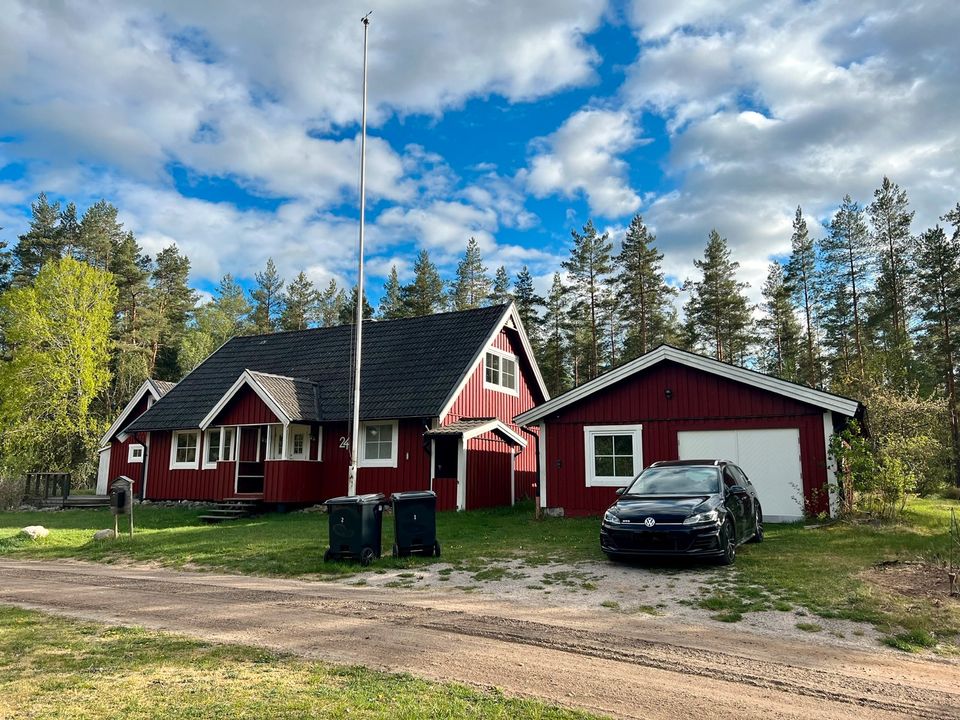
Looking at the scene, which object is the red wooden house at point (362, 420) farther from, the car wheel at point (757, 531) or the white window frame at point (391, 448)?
the car wheel at point (757, 531)

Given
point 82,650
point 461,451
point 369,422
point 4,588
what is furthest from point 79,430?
point 82,650

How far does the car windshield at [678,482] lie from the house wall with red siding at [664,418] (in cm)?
459

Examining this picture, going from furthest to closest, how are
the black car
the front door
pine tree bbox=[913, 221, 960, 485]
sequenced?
pine tree bbox=[913, 221, 960, 485] < the front door < the black car

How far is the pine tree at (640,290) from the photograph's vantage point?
129ft

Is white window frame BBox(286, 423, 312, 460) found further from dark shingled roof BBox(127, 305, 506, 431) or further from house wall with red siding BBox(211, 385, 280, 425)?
house wall with red siding BBox(211, 385, 280, 425)

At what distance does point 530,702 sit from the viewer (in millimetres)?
4656

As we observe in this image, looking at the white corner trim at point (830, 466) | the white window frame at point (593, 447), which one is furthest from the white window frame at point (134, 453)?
the white corner trim at point (830, 466)

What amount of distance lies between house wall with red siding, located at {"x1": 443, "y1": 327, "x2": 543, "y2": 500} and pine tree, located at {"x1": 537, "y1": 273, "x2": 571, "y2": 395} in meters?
15.7

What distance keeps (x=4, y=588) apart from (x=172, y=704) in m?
7.24

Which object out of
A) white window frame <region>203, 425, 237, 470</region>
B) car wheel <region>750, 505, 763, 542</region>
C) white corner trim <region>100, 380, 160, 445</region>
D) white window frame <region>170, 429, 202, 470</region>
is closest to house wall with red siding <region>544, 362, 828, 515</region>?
car wheel <region>750, 505, 763, 542</region>

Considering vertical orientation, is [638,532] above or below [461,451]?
below

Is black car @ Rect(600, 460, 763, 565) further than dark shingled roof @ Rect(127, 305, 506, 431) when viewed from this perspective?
No

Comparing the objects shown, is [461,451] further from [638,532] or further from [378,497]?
[638,532]

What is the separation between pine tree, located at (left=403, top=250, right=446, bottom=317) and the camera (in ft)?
155
